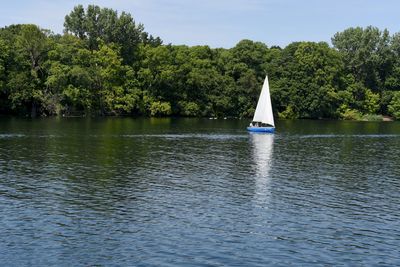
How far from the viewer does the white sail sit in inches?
5012

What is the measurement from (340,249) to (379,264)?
3.27m

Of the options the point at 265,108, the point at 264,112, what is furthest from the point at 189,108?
the point at 265,108

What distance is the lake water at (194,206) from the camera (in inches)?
1291

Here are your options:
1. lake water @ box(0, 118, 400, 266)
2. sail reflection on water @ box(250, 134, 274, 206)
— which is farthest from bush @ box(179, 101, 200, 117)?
lake water @ box(0, 118, 400, 266)

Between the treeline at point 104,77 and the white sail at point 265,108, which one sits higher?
the treeline at point 104,77

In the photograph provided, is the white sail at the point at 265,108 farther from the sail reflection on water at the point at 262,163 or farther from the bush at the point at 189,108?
the bush at the point at 189,108

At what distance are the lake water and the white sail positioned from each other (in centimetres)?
4118

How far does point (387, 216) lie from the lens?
43.1 m

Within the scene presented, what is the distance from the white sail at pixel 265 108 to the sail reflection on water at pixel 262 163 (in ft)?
31.4

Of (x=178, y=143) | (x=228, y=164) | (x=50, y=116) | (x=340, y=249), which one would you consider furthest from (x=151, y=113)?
(x=340, y=249)

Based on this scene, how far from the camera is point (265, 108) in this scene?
129 m

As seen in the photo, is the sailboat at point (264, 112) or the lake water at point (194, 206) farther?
the sailboat at point (264, 112)

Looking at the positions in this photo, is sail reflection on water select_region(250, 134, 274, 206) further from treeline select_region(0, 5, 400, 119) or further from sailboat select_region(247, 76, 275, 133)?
treeline select_region(0, 5, 400, 119)

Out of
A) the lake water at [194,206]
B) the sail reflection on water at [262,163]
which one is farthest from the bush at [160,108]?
the lake water at [194,206]
